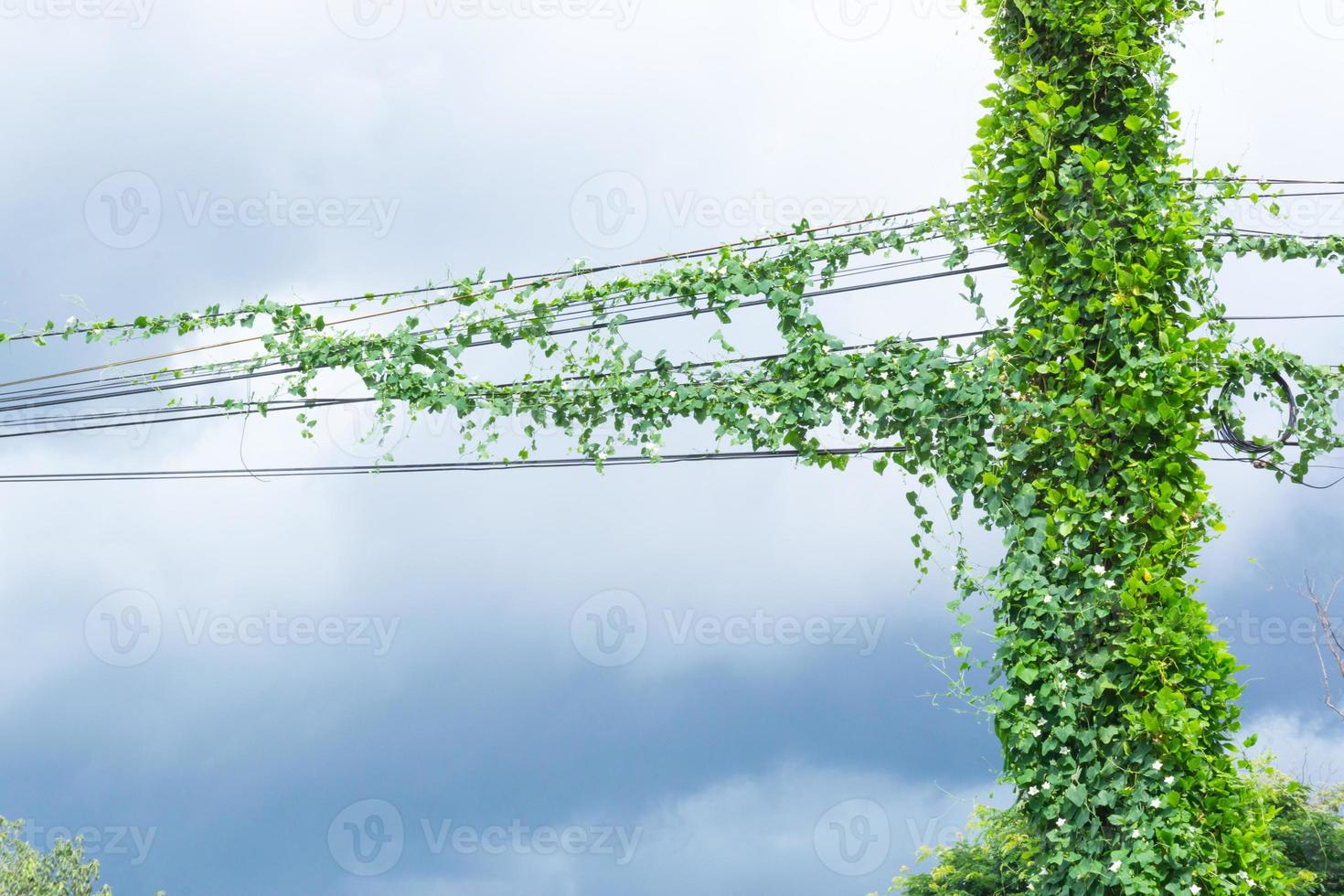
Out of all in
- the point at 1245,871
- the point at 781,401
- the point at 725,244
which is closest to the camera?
the point at 1245,871

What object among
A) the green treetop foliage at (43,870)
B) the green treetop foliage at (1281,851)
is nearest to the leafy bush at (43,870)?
the green treetop foliage at (43,870)

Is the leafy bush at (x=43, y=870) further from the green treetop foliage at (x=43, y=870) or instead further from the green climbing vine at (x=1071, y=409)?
the green climbing vine at (x=1071, y=409)

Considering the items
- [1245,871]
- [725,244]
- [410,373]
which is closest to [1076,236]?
[725,244]

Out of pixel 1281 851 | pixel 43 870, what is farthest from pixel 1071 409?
pixel 43 870

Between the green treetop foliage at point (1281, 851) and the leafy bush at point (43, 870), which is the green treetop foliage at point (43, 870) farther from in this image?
the green treetop foliage at point (1281, 851)

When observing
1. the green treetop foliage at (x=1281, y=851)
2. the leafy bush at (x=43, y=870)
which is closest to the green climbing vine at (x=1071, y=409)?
the green treetop foliage at (x=1281, y=851)

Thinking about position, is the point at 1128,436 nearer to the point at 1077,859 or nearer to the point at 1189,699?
the point at 1189,699

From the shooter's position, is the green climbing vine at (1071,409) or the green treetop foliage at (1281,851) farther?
the green treetop foliage at (1281,851)

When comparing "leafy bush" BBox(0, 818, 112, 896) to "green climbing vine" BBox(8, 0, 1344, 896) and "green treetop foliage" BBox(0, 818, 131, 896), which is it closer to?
"green treetop foliage" BBox(0, 818, 131, 896)

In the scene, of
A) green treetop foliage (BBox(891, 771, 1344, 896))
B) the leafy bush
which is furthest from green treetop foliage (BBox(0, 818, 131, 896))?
green treetop foliage (BBox(891, 771, 1344, 896))

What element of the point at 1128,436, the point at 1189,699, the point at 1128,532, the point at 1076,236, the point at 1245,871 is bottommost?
the point at 1245,871

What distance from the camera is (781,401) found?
577cm

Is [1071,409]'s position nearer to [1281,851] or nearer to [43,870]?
[1281,851]

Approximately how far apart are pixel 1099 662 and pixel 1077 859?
3.07 feet
